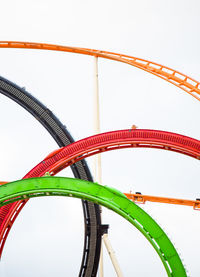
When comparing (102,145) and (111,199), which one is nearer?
(111,199)

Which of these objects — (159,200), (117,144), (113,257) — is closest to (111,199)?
(117,144)

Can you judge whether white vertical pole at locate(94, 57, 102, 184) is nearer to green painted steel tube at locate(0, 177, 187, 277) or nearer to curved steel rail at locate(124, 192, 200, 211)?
curved steel rail at locate(124, 192, 200, 211)

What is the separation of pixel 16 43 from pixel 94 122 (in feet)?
20.9

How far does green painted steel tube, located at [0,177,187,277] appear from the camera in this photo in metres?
13.1

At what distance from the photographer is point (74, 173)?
22797 millimetres

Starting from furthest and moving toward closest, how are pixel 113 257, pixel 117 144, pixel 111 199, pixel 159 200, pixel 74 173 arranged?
pixel 159 200 < pixel 74 173 < pixel 113 257 < pixel 117 144 < pixel 111 199

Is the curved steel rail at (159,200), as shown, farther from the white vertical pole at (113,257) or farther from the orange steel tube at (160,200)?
the white vertical pole at (113,257)

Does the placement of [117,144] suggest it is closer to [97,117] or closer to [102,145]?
[102,145]

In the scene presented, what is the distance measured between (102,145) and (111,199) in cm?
569

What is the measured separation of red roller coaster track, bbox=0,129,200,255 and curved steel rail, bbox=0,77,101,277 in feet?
0.20

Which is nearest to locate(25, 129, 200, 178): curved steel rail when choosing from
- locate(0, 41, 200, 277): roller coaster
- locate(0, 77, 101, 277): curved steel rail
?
locate(0, 41, 200, 277): roller coaster

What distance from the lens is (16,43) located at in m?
24.3

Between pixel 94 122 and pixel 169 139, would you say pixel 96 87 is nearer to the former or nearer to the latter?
pixel 94 122

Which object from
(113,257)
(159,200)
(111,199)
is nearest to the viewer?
(111,199)
